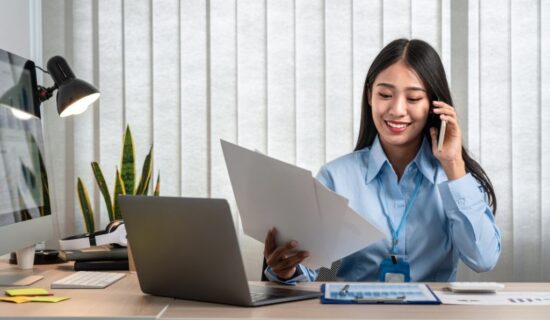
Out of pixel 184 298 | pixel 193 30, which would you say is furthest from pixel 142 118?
pixel 184 298

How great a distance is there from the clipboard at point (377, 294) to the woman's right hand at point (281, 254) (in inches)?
3.3

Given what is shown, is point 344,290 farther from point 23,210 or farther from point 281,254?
point 23,210

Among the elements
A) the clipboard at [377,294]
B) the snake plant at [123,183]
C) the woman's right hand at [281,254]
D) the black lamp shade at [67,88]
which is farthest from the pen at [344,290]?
the snake plant at [123,183]

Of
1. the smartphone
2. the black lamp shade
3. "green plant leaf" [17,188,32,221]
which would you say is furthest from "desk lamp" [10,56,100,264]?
the smartphone

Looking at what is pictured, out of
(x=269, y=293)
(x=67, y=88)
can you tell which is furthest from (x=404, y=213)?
(x=67, y=88)

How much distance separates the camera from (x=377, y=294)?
1500 mm

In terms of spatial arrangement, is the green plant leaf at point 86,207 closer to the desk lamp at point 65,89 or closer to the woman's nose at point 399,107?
the desk lamp at point 65,89

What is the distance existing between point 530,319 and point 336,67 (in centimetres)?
232

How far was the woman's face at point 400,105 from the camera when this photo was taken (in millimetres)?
2057

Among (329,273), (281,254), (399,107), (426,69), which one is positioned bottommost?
(329,273)

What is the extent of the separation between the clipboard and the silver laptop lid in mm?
197

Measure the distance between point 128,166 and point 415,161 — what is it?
1551 millimetres

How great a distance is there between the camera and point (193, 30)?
3.51 meters

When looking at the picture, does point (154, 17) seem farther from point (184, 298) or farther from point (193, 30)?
point (184, 298)
